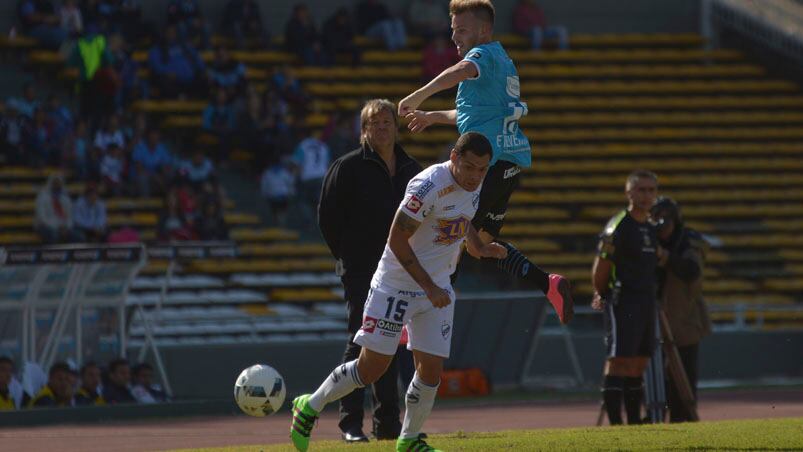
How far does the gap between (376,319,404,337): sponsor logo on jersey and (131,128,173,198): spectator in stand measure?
13.6 m

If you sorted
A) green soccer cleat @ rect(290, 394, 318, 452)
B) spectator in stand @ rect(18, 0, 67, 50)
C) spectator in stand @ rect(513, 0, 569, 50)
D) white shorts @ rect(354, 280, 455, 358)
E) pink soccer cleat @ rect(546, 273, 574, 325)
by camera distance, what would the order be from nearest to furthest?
white shorts @ rect(354, 280, 455, 358)
green soccer cleat @ rect(290, 394, 318, 452)
pink soccer cleat @ rect(546, 273, 574, 325)
spectator in stand @ rect(18, 0, 67, 50)
spectator in stand @ rect(513, 0, 569, 50)

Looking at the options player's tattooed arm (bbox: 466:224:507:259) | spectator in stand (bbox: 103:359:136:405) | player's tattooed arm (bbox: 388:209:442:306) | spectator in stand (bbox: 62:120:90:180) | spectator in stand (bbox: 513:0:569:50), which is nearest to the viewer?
player's tattooed arm (bbox: 388:209:442:306)

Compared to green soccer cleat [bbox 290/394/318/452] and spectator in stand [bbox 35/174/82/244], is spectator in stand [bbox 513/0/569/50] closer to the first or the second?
spectator in stand [bbox 35/174/82/244]

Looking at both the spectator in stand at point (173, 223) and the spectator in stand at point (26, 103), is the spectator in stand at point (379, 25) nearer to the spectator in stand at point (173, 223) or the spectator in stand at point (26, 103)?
the spectator in stand at point (26, 103)

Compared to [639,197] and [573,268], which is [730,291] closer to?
[573,268]

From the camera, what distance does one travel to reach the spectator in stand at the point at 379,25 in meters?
27.9

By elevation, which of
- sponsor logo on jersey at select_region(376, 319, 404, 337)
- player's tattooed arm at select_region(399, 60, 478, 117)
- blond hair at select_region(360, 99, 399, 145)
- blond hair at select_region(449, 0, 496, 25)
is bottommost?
sponsor logo on jersey at select_region(376, 319, 404, 337)

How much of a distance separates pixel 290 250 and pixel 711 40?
1198cm

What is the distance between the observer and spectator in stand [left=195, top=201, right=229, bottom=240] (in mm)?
21594

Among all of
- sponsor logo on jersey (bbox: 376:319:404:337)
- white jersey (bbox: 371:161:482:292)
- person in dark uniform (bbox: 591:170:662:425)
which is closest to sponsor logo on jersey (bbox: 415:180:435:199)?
white jersey (bbox: 371:161:482:292)

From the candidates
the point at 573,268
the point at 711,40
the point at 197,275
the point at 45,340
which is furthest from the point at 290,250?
the point at 711,40

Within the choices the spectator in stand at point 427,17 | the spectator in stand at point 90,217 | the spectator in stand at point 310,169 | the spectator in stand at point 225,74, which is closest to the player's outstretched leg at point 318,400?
the spectator in stand at point 90,217

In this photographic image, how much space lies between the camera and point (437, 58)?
26.8 m

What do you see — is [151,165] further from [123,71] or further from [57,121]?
[123,71]
